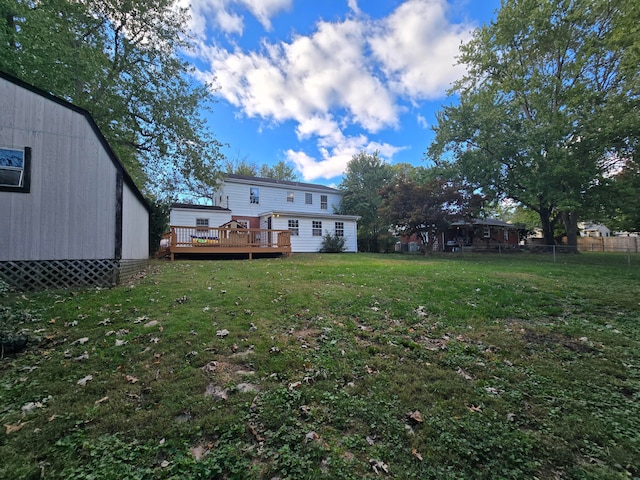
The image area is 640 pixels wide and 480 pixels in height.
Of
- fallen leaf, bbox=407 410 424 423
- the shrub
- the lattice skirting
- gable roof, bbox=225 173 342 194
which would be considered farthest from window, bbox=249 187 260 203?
fallen leaf, bbox=407 410 424 423

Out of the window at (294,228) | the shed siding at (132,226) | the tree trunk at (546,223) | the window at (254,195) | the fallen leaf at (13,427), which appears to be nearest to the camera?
the fallen leaf at (13,427)

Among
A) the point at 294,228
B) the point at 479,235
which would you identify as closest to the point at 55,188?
the point at 294,228

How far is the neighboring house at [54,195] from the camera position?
634cm

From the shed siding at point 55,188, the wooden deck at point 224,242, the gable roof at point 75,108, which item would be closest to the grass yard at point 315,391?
the shed siding at point 55,188

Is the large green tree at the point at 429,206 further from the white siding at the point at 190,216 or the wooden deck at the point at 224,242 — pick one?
the white siding at the point at 190,216

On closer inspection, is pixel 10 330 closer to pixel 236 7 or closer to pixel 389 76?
pixel 236 7

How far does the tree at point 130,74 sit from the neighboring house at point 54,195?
4541mm

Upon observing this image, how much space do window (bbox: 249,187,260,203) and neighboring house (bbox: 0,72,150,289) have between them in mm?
15268

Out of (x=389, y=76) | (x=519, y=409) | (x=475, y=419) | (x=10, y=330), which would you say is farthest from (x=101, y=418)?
(x=389, y=76)

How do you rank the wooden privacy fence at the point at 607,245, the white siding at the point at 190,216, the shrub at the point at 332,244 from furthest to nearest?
1. the wooden privacy fence at the point at 607,245
2. the shrub at the point at 332,244
3. the white siding at the point at 190,216

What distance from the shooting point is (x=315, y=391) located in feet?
9.39

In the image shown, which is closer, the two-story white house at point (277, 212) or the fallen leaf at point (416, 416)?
the fallen leaf at point (416, 416)

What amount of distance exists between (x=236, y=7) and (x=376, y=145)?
1790 cm

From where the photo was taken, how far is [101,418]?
8.00ft
